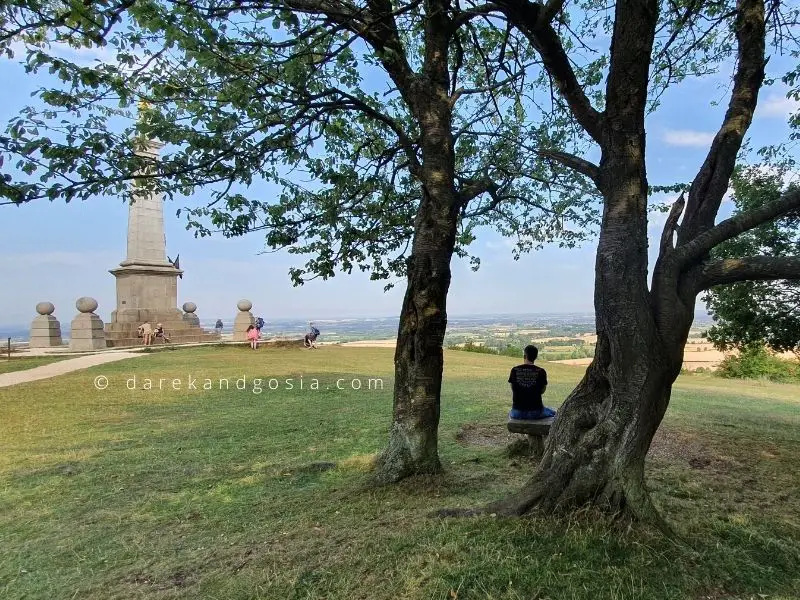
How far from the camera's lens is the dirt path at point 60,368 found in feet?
48.2

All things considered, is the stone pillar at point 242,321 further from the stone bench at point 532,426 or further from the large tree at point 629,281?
the large tree at point 629,281

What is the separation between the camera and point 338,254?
7.09 m

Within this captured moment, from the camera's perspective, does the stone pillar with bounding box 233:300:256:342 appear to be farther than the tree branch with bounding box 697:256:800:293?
Yes

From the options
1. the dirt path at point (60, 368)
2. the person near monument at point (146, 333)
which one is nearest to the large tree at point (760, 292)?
the dirt path at point (60, 368)

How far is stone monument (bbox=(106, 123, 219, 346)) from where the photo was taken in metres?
25.2

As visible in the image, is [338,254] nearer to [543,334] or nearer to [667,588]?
[667,588]

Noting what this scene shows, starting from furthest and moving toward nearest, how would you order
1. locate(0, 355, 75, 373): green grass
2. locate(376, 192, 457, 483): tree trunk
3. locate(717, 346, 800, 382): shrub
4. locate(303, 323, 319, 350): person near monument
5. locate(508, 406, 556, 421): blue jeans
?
1. locate(303, 323, 319, 350): person near monument
2. locate(717, 346, 800, 382): shrub
3. locate(0, 355, 75, 373): green grass
4. locate(508, 406, 556, 421): blue jeans
5. locate(376, 192, 457, 483): tree trunk

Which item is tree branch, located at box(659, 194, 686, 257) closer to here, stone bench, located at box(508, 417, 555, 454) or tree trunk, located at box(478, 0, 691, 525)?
tree trunk, located at box(478, 0, 691, 525)

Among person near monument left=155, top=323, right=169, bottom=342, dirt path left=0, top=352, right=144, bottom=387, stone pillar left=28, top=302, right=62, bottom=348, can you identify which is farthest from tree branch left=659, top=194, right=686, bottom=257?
stone pillar left=28, top=302, right=62, bottom=348

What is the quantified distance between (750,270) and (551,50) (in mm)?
2151

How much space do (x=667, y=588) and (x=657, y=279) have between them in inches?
77.8

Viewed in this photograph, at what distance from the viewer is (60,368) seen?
17.0m

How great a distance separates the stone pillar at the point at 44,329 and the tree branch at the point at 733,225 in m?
26.7

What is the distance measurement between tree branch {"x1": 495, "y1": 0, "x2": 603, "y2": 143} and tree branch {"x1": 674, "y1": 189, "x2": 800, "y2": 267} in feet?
3.47
